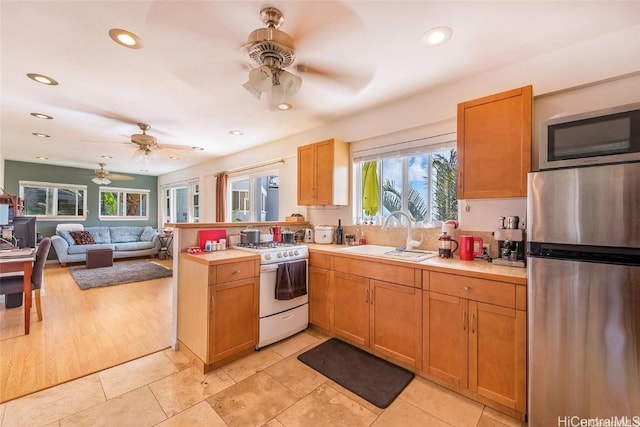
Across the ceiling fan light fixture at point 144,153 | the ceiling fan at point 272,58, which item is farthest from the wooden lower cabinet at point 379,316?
the ceiling fan light fixture at point 144,153

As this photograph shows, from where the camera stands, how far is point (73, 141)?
4516mm

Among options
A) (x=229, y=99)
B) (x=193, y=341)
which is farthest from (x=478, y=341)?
(x=229, y=99)

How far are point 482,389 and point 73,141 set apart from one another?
6.45 m

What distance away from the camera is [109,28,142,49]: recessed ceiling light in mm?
1792

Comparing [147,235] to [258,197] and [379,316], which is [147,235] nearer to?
[258,197]

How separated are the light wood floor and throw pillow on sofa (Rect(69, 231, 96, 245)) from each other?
238 cm

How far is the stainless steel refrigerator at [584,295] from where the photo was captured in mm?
1272

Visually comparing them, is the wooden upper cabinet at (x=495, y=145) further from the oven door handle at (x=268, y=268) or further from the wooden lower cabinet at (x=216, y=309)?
the wooden lower cabinet at (x=216, y=309)

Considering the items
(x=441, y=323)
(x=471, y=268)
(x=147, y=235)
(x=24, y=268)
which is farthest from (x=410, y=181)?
(x=147, y=235)

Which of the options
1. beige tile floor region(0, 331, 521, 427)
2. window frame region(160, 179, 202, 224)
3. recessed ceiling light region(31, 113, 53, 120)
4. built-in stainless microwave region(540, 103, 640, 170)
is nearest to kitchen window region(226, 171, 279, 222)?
window frame region(160, 179, 202, 224)

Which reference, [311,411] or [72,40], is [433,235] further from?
[72,40]

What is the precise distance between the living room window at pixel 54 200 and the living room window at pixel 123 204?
457 millimetres

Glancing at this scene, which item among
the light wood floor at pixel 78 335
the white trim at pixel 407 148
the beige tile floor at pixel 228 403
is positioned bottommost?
the beige tile floor at pixel 228 403

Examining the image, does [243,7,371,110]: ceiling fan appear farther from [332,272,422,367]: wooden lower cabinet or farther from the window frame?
the window frame
